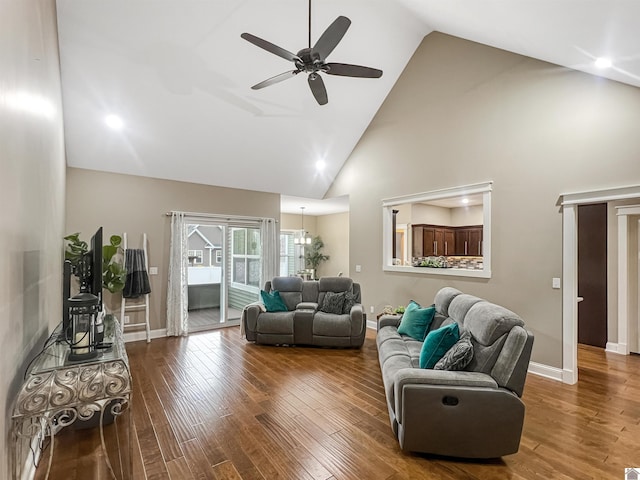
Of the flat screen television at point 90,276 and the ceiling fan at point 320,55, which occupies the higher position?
the ceiling fan at point 320,55

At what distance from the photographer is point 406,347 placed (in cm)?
346

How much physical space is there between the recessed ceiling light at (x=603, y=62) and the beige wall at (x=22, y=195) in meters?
4.38

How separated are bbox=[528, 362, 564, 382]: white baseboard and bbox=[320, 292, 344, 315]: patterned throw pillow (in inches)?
103

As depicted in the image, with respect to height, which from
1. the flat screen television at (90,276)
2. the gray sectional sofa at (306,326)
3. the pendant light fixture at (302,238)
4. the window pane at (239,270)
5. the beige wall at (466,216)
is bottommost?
the gray sectional sofa at (306,326)

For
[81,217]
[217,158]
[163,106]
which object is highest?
[163,106]

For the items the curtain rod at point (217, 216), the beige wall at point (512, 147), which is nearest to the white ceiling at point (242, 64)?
the beige wall at point (512, 147)

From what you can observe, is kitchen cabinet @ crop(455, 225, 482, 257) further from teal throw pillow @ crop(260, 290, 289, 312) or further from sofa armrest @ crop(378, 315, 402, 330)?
teal throw pillow @ crop(260, 290, 289, 312)

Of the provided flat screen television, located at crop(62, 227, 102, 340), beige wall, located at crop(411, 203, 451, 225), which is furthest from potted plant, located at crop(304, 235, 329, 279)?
flat screen television, located at crop(62, 227, 102, 340)

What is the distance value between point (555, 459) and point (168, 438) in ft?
9.68

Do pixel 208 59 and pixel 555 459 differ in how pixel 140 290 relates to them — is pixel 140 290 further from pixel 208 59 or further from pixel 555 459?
pixel 555 459

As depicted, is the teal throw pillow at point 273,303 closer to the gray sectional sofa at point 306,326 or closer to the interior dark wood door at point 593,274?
the gray sectional sofa at point 306,326

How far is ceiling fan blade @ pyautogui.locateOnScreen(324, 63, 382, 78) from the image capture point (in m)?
3.03

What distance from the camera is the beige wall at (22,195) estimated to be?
4.83ft

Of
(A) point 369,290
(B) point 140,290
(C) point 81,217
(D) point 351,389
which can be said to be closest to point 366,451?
(D) point 351,389
